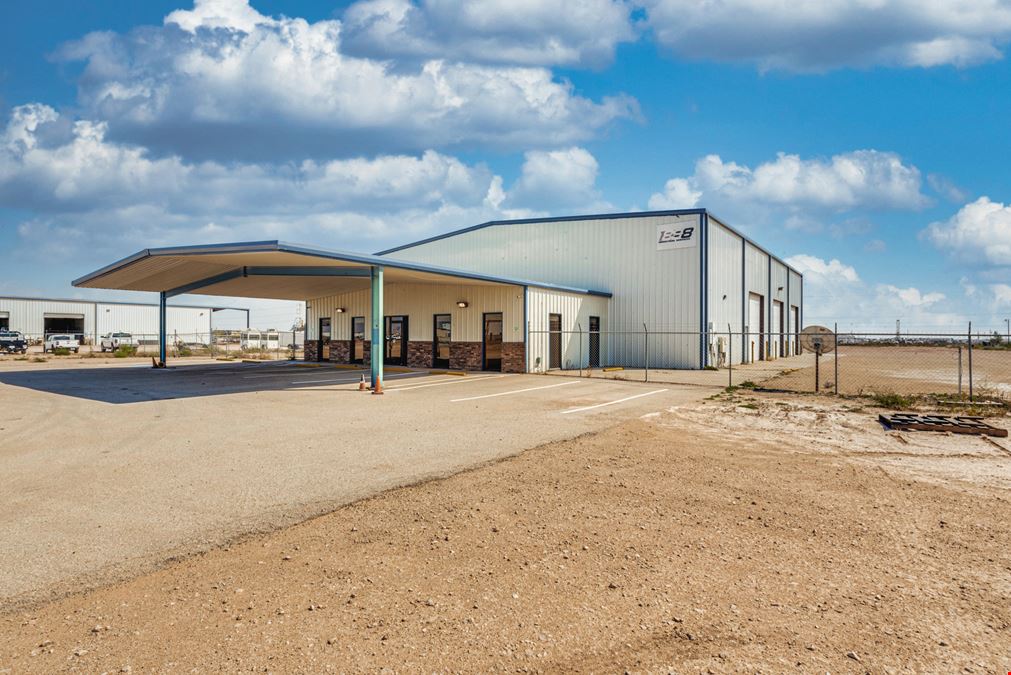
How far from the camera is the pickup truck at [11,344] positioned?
3962 cm

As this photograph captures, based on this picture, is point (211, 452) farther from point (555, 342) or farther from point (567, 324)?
point (567, 324)

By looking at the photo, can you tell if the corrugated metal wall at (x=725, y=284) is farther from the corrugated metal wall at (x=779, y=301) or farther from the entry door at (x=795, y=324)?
the entry door at (x=795, y=324)

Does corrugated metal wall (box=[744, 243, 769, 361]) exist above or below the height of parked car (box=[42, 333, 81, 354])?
above

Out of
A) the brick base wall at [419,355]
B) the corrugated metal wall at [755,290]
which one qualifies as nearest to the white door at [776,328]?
the corrugated metal wall at [755,290]

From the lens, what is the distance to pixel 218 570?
4.14 metres

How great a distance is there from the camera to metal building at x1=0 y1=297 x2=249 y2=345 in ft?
178

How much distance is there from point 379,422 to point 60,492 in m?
5.27

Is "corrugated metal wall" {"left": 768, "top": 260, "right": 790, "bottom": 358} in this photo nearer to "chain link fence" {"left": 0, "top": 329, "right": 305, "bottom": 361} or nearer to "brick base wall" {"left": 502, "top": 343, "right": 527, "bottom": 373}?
"brick base wall" {"left": 502, "top": 343, "right": 527, "bottom": 373}

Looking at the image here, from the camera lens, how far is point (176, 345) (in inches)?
1644

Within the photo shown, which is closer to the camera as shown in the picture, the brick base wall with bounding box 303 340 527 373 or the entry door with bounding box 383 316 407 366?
the brick base wall with bounding box 303 340 527 373

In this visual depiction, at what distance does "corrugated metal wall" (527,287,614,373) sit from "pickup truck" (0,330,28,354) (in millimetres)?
37860

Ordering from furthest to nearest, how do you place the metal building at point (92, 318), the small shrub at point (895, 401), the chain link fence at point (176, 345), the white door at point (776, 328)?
the metal building at point (92, 318) < the chain link fence at point (176, 345) < the white door at point (776, 328) < the small shrub at point (895, 401)

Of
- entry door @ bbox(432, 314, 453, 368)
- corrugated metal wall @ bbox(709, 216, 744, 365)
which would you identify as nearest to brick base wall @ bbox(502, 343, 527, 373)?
entry door @ bbox(432, 314, 453, 368)

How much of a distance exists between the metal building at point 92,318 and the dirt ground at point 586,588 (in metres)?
53.0
